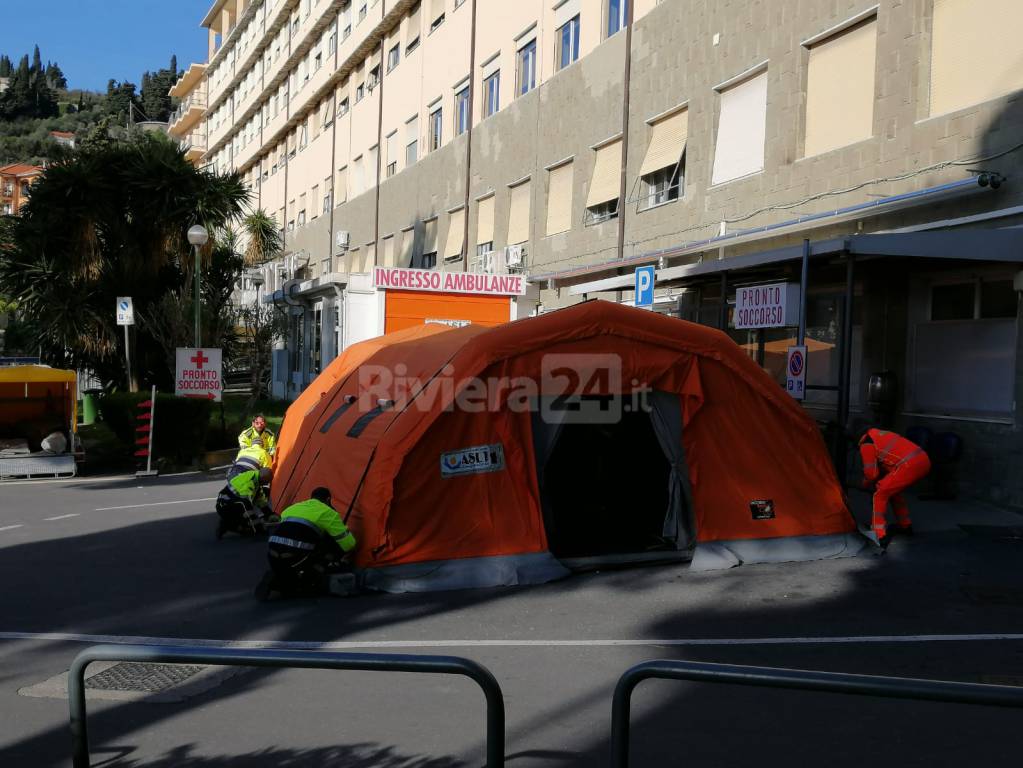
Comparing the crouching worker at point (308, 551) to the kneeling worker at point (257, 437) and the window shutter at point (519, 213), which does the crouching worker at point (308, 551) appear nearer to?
the kneeling worker at point (257, 437)

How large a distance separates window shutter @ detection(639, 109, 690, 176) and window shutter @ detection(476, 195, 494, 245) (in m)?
8.15

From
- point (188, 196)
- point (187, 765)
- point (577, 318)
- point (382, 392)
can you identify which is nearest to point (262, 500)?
point (382, 392)

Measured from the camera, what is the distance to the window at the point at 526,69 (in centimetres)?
2464

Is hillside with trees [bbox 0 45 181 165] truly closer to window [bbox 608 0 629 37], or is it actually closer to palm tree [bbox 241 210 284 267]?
palm tree [bbox 241 210 284 267]

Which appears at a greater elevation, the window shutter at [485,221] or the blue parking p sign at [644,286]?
the window shutter at [485,221]

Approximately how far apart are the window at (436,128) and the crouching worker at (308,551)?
24.0 metres

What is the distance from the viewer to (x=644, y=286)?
44.8 feet

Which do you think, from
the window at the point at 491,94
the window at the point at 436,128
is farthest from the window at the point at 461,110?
the window at the point at 491,94

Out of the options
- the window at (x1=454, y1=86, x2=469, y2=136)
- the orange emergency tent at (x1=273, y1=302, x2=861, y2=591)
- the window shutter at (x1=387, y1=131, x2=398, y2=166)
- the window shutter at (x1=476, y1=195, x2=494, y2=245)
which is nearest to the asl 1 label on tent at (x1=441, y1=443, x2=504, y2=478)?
the orange emergency tent at (x1=273, y1=302, x2=861, y2=591)

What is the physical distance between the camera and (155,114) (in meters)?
171

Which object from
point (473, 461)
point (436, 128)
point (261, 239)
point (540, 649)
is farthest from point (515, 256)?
point (261, 239)

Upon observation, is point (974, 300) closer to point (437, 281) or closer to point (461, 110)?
point (437, 281)

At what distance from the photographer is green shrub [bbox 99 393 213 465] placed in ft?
58.8

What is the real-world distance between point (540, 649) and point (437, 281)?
13.5 meters
